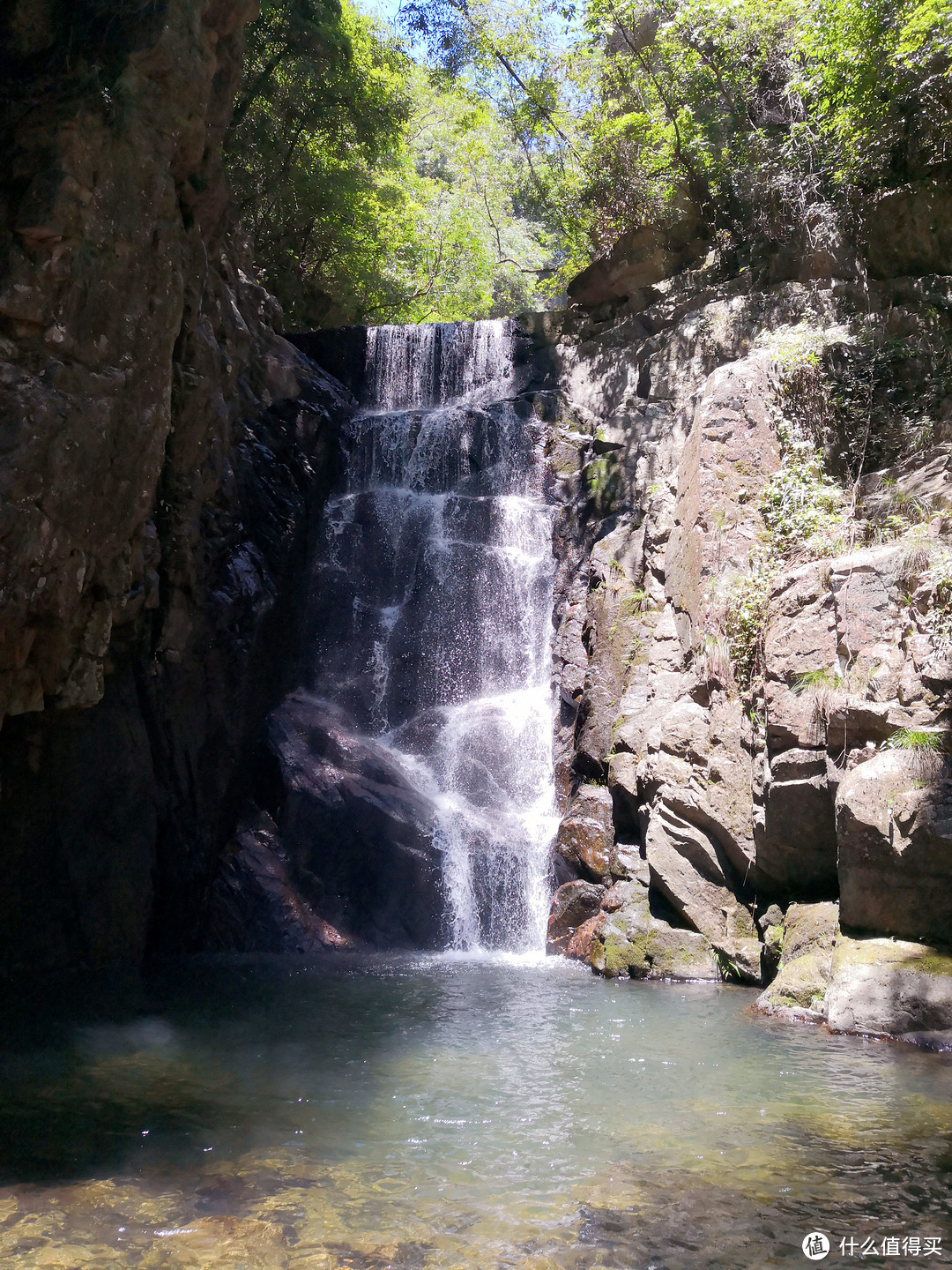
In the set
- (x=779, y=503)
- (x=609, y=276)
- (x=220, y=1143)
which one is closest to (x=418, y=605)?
(x=779, y=503)

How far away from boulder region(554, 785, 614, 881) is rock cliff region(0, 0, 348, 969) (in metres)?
4.40

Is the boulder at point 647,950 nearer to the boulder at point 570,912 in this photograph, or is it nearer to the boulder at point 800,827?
the boulder at point 570,912

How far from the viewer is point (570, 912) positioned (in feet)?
36.5

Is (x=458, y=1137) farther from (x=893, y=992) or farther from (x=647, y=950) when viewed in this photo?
(x=647, y=950)

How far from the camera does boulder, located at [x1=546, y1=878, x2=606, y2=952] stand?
36.2 feet

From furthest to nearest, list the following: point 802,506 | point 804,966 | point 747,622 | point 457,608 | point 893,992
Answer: point 457,608 < point 802,506 < point 747,622 < point 804,966 < point 893,992

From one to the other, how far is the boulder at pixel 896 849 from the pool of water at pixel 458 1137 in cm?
112

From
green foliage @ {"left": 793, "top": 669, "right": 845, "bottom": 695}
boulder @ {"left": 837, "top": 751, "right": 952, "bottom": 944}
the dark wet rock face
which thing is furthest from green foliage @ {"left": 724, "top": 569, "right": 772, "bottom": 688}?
the dark wet rock face

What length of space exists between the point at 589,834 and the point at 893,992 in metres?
4.74

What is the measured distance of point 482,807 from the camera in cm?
1285

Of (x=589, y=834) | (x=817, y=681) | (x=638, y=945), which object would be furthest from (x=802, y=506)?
(x=638, y=945)

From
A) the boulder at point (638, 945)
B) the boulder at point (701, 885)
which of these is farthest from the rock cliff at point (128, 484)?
the boulder at point (701, 885)

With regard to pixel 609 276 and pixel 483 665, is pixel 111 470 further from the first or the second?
pixel 609 276

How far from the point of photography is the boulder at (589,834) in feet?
37.1
